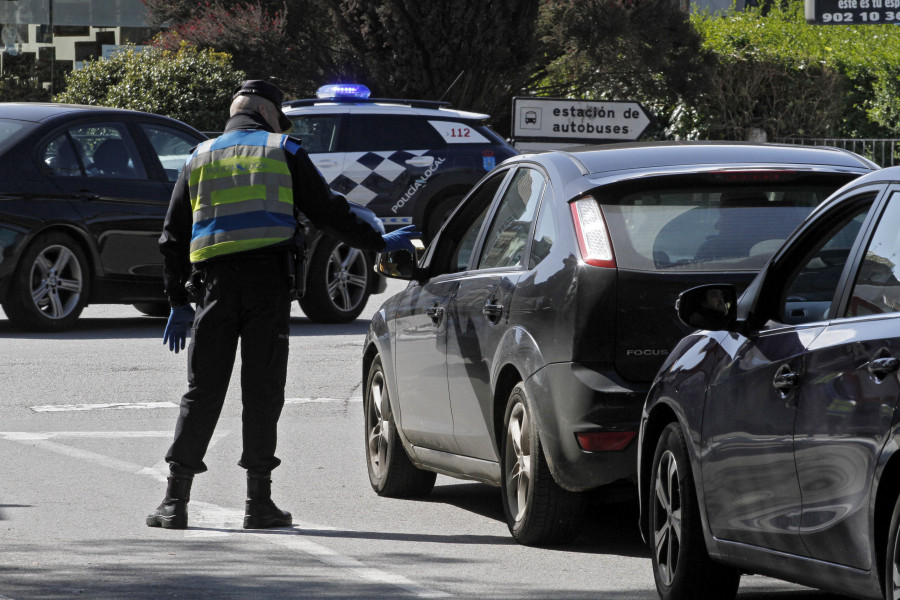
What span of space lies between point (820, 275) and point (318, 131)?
14.0 metres

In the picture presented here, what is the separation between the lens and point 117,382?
435 inches

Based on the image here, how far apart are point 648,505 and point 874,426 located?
1.66 m

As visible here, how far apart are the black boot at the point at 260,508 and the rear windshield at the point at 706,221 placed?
1.76 meters

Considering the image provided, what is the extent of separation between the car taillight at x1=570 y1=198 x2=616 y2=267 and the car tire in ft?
1.85

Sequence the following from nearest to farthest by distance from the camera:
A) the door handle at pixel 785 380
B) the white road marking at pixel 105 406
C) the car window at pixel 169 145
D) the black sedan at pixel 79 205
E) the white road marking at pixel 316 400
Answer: the door handle at pixel 785 380 < the white road marking at pixel 105 406 < the white road marking at pixel 316 400 < the black sedan at pixel 79 205 < the car window at pixel 169 145

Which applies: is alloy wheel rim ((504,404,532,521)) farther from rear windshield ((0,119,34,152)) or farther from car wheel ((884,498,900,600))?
rear windshield ((0,119,34,152))

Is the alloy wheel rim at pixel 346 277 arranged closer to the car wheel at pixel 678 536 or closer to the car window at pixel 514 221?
the car window at pixel 514 221

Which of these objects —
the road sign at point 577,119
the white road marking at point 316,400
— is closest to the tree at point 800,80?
the road sign at point 577,119

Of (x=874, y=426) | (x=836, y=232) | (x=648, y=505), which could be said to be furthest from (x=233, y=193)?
(x=874, y=426)

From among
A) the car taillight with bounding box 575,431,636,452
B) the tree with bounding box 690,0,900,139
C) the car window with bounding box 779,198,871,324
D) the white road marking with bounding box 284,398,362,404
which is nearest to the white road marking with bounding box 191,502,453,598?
the car taillight with bounding box 575,431,636,452

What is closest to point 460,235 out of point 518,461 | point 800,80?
point 518,461

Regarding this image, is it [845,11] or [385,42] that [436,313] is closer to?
[845,11]

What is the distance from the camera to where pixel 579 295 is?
5.87 metres

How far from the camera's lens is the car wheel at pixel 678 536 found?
16.8ft
